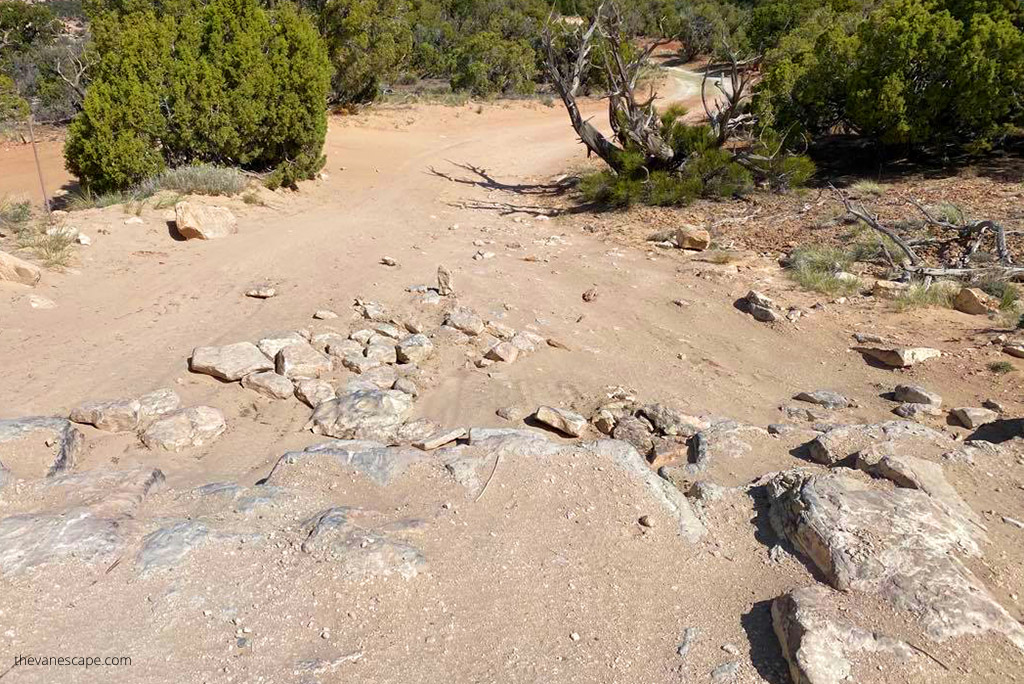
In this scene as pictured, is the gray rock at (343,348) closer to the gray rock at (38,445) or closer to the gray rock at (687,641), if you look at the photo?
the gray rock at (38,445)

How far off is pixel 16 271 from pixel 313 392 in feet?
12.1

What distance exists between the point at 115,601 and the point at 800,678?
2237 millimetres

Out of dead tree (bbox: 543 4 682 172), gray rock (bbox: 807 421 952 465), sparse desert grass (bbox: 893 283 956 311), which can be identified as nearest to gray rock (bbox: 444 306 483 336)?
gray rock (bbox: 807 421 952 465)

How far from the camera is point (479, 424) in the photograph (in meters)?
4.56

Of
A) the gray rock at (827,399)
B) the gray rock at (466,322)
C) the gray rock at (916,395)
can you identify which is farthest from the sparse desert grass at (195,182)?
the gray rock at (916,395)

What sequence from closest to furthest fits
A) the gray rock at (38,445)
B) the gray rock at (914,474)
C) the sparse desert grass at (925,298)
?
the gray rock at (914,474) → the gray rock at (38,445) → the sparse desert grass at (925,298)

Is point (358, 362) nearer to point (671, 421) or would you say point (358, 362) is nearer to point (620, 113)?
point (671, 421)

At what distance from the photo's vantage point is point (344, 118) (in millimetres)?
18844

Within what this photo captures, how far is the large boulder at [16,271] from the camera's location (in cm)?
644

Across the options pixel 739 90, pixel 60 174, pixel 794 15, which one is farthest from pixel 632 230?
pixel 794 15

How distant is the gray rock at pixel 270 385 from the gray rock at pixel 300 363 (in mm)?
121

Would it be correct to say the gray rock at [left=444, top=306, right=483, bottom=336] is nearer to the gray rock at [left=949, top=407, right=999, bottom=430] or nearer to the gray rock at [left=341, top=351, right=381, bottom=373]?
the gray rock at [left=341, top=351, right=381, bottom=373]

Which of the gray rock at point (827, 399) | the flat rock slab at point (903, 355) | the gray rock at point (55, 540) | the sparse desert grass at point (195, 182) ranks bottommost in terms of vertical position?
the gray rock at point (827, 399)

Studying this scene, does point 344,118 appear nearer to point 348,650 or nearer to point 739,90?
point 739,90
